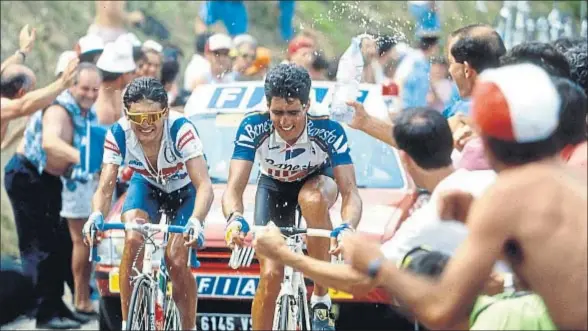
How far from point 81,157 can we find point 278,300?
387 centimetres

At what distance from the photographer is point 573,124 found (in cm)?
565

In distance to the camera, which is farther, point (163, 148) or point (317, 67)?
point (317, 67)

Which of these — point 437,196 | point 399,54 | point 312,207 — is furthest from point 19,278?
point 437,196

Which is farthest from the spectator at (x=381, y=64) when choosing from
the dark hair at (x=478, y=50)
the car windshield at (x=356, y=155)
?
the dark hair at (x=478, y=50)

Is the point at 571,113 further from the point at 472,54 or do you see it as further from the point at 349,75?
the point at 349,75

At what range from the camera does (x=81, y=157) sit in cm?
1126

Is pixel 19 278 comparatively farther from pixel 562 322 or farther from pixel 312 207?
pixel 562 322

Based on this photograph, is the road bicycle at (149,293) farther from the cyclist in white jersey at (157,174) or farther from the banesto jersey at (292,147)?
the banesto jersey at (292,147)

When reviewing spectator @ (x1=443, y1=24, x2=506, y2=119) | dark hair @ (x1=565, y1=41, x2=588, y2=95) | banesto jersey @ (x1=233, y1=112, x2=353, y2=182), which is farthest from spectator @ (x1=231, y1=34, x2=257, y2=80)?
dark hair @ (x1=565, y1=41, x2=588, y2=95)

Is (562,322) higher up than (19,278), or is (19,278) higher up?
(562,322)

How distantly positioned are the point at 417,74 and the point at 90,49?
3.66 m

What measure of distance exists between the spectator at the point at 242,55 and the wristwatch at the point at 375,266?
1042 cm

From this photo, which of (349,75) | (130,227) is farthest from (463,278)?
(349,75)

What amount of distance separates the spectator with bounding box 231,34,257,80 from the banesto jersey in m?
6.75
